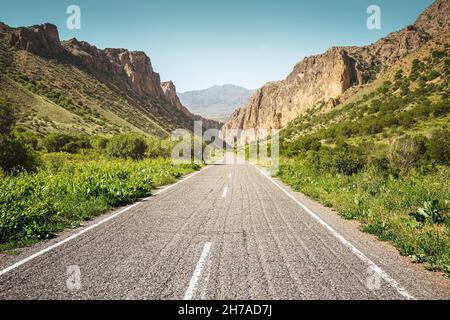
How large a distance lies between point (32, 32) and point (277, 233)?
111253mm

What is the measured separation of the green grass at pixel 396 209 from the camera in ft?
16.5

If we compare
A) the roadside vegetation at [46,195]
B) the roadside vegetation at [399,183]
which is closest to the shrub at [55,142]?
the roadside vegetation at [46,195]

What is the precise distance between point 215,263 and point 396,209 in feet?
19.3

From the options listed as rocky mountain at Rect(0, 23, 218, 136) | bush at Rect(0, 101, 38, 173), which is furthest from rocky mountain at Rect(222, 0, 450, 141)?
bush at Rect(0, 101, 38, 173)

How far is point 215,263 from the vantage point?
4.49 metres

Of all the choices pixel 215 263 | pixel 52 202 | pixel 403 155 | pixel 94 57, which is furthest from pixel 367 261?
pixel 94 57

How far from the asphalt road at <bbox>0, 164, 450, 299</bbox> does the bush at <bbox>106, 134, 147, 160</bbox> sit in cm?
2508

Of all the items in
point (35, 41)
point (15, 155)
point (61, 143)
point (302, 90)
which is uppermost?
point (35, 41)

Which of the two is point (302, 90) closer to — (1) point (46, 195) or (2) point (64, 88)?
(2) point (64, 88)

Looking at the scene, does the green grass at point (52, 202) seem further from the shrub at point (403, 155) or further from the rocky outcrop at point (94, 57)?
the rocky outcrop at point (94, 57)

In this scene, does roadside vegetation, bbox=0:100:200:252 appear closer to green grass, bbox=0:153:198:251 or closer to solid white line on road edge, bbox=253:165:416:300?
green grass, bbox=0:153:198:251

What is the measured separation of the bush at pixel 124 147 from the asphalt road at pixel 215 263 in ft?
82.3
